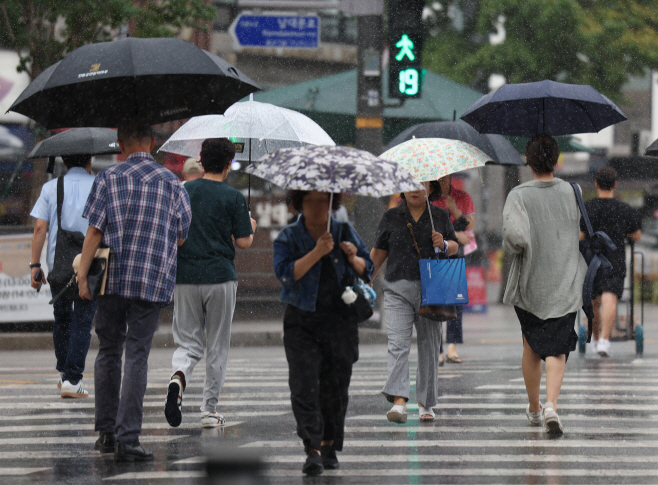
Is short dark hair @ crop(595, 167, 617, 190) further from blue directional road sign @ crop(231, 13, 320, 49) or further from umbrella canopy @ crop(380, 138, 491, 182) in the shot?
blue directional road sign @ crop(231, 13, 320, 49)

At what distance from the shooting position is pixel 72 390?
26.7ft

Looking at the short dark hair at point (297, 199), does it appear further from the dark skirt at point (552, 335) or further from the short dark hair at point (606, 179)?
the short dark hair at point (606, 179)

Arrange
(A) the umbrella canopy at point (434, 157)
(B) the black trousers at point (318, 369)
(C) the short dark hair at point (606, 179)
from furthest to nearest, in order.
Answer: (C) the short dark hair at point (606, 179), (A) the umbrella canopy at point (434, 157), (B) the black trousers at point (318, 369)

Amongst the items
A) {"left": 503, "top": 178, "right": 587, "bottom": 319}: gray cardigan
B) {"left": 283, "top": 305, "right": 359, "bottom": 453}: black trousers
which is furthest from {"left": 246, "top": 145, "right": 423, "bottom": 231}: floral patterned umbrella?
{"left": 503, "top": 178, "right": 587, "bottom": 319}: gray cardigan

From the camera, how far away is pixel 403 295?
683cm

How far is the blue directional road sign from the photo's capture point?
567 inches

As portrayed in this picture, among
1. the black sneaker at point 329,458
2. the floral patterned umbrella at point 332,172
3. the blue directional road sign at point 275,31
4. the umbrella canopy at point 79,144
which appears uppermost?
the blue directional road sign at point 275,31

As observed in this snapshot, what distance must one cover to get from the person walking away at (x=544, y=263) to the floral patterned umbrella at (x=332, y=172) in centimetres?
162

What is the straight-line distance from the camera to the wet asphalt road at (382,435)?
527 centimetres

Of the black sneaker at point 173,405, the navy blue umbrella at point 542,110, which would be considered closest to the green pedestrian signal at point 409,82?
the navy blue umbrella at point 542,110

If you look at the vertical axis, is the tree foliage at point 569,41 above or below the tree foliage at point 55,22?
above

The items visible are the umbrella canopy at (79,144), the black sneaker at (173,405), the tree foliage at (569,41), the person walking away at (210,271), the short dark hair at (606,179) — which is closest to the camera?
the black sneaker at (173,405)

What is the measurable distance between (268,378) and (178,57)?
4.26 m

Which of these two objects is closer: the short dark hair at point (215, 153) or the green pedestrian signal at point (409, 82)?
the short dark hair at point (215, 153)
